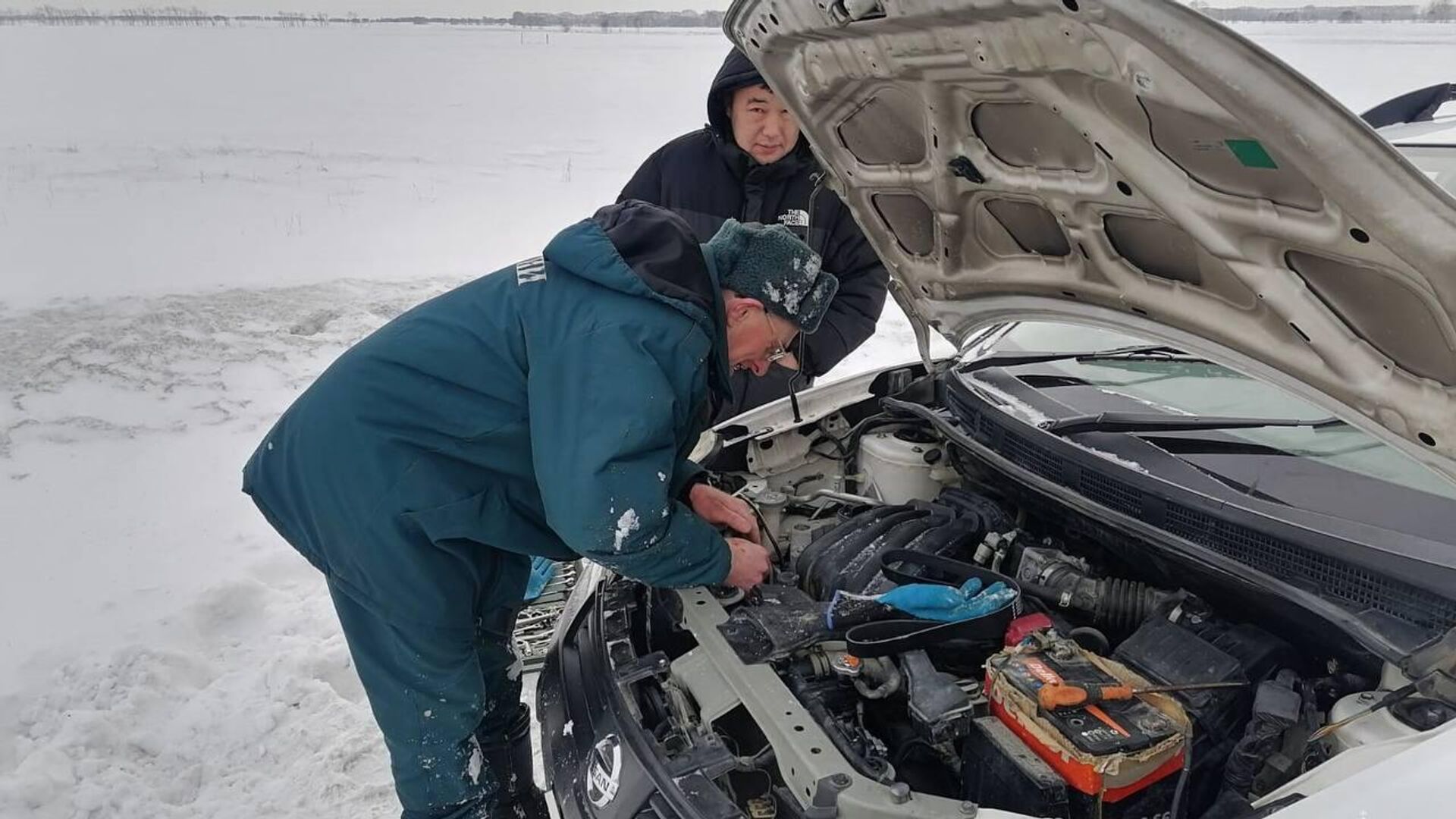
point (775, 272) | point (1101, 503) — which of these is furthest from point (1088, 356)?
point (775, 272)

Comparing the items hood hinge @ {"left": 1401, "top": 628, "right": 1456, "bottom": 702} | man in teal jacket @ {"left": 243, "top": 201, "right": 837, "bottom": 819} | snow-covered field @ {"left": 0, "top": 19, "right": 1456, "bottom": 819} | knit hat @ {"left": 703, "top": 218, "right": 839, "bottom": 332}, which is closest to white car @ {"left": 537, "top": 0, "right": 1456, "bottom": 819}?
hood hinge @ {"left": 1401, "top": 628, "right": 1456, "bottom": 702}

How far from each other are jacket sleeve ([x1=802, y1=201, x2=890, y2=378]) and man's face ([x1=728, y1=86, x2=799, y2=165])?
312 mm

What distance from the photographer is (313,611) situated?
11.9ft

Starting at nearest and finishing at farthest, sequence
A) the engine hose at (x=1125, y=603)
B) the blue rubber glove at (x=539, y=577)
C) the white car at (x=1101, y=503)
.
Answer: the white car at (x=1101, y=503), the engine hose at (x=1125, y=603), the blue rubber glove at (x=539, y=577)

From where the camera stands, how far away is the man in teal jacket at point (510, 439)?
1.87 meters

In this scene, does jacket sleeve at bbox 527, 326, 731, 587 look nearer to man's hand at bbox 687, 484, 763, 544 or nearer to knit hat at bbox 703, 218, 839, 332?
knit hat at bbox 703, 218, 839, 332

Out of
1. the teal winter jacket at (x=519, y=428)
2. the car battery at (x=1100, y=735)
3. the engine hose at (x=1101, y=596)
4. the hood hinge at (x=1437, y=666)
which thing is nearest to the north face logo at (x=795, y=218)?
the teal winter jacket at (x=519, y=428)

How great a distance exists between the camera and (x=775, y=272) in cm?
199

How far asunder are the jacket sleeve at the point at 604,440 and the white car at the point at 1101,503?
0.35 meters

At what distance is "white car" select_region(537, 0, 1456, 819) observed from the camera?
139 cm

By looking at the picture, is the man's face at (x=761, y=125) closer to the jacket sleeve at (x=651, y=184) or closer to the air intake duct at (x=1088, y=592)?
the jacket sleeve at (x=651, y=184)

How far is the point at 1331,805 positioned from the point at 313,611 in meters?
3.37

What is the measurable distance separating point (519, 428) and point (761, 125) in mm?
1693

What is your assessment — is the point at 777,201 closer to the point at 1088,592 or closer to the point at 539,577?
the point at 539,577
